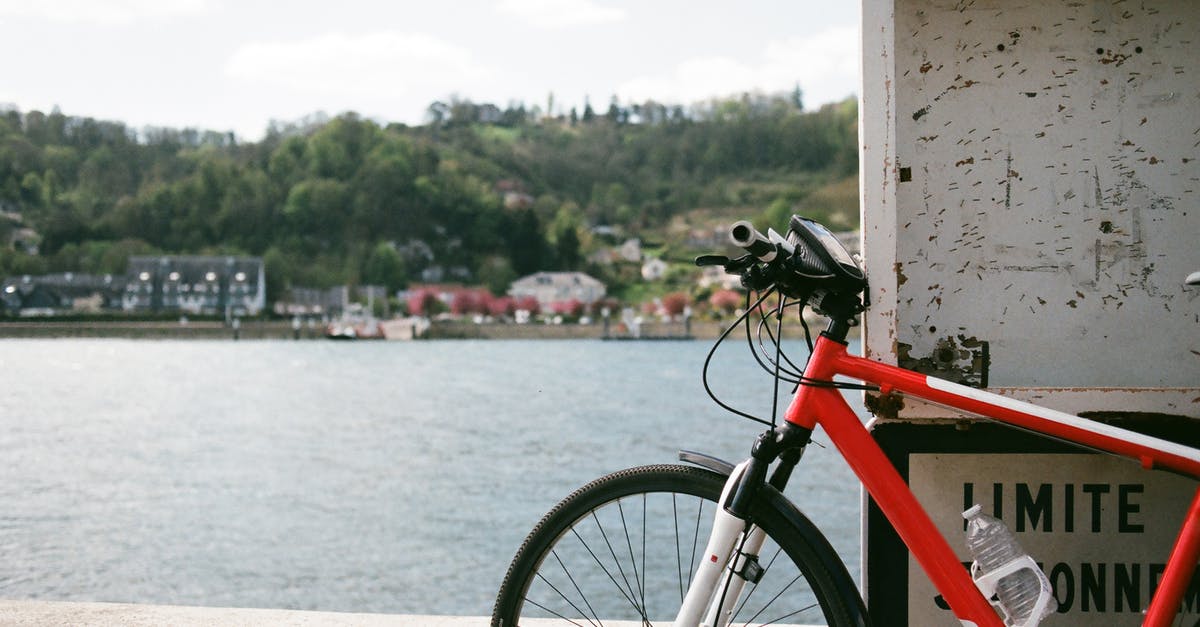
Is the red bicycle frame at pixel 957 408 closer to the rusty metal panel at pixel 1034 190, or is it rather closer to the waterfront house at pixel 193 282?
the rusty metal panel at pixel 1034 190

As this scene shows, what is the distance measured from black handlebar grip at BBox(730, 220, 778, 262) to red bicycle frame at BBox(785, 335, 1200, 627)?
0.63 ft

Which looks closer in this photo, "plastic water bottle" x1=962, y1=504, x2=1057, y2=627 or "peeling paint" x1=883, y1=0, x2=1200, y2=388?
"plastic water bottle" x1=962, y1=504, x2=1057, y2=627

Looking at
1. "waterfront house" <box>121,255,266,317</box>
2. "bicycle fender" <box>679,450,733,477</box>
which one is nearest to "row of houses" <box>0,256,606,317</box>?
"waterfront house" <box>121,255,266,317</box>

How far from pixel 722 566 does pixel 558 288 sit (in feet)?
301

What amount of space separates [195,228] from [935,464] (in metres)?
102

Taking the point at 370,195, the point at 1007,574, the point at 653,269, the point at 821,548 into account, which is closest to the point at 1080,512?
the point at 1007,574

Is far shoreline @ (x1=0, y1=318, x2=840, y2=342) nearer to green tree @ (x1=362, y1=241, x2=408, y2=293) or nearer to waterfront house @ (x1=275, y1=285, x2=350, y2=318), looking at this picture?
waterfront house @ (x1=275, y1=285, x2=350, y2=318)

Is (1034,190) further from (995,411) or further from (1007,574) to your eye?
(1007,574)

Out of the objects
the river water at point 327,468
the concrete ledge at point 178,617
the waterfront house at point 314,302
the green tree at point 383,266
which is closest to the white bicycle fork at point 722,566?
the concrete ledge at point 178,617

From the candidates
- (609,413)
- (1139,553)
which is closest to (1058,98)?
(1139,553)

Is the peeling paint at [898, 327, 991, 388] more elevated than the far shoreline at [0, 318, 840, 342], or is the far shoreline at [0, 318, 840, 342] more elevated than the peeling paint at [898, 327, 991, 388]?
the peeling paint at [898, 327, 991, 388]

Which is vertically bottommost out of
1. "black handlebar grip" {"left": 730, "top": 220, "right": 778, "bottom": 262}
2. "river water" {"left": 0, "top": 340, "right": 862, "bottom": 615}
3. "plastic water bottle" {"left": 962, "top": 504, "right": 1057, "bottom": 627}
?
"river water" {"left": 0, "top": 340, "right": 862, "bottom": 615}

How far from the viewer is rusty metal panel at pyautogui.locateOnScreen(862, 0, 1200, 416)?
2.23m

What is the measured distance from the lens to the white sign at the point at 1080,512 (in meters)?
2.26
